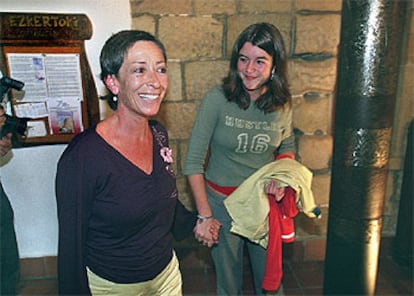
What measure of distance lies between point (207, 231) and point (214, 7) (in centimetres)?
190


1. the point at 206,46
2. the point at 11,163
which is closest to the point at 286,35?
the point at 206,46

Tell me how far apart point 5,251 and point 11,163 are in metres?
0.81

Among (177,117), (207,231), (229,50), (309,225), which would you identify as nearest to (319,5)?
(229,50)

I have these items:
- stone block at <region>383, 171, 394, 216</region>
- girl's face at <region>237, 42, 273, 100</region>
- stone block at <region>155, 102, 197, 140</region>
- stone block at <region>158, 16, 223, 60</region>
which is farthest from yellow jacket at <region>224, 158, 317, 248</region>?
stone block at <region>383, 171, 394, 216</region>

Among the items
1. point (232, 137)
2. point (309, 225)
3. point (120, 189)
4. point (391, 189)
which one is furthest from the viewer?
point (391, 189)

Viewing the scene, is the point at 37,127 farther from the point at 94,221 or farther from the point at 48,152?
the point at 94,221

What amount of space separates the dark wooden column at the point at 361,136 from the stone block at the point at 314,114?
56.9 inches

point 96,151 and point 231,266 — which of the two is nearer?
point 96,151

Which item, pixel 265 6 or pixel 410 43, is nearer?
pixel 265 6

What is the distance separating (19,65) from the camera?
3.11 metres

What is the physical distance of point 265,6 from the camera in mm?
3295

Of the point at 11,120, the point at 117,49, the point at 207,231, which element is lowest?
the point at 207,231

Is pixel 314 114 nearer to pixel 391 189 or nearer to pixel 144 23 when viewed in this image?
pixel 391 189

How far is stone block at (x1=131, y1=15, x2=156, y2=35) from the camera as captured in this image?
3230mm
